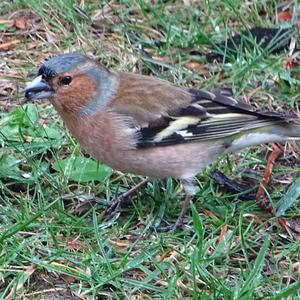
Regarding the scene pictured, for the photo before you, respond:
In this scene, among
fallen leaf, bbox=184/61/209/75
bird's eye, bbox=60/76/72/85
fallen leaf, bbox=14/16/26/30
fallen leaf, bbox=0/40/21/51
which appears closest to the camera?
bird's eye, bbox=60/76/72/85

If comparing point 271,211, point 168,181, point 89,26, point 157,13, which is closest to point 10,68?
point 89,26

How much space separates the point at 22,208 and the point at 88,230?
335 mm

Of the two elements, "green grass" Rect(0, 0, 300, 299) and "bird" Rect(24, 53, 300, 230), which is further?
"bird" Rect(24, 53, 300, 230)

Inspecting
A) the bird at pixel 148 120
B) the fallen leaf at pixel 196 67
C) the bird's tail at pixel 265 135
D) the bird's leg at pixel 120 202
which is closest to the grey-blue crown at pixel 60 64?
the bird at pixel 148 120

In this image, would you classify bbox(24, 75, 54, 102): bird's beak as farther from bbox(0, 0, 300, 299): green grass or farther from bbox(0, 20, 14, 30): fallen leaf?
bbox(0, 20, 14, 30): fallen leaf

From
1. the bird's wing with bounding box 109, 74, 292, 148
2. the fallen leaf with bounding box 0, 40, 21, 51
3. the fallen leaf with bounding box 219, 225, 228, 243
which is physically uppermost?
the bird's wing with bounding box 109, 74, 292, 148

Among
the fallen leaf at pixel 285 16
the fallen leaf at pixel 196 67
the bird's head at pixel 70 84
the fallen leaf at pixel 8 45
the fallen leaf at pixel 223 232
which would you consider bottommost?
the fallen leaf at pixel 196 67

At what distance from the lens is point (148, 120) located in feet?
14.7

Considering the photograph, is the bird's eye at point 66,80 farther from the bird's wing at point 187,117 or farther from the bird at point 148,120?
the bird's wing at point 187,117

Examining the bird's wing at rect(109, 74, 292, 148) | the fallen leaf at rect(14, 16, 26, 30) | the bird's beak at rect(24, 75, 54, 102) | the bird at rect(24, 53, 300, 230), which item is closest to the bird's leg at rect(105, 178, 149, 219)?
the bird at rect(24, 53, 300, 230)

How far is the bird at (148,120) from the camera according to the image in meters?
4.39

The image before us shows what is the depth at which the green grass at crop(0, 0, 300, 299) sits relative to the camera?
4008mm

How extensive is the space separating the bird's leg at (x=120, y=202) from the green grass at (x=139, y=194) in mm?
41

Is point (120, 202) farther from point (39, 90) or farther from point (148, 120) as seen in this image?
point (39, 90)
